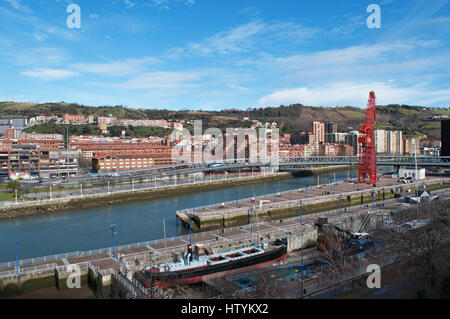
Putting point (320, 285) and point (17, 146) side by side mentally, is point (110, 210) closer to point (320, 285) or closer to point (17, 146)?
point (320, 285)

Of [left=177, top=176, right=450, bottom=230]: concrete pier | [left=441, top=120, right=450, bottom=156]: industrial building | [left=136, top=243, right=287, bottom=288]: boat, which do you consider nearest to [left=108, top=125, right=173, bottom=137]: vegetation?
[left=441, top=120, right=450, bottom=156]: industrial building

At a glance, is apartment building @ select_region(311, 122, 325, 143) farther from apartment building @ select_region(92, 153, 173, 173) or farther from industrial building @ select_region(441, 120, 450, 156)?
apartment building @ select_region(92, 153, 173, 173)

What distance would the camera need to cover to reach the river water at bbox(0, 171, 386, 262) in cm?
1041

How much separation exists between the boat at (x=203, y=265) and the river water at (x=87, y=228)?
12.1 ft

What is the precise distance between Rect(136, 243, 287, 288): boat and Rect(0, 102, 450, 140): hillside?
51.6 m

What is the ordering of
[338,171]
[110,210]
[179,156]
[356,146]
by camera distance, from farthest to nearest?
[356,146], [338,171], [179,156], [110,210]

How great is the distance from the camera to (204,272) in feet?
24.3

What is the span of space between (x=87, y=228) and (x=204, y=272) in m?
6.99

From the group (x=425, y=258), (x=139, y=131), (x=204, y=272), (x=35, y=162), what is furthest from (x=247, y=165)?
(x=139, y=131)

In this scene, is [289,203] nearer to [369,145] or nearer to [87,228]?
[87,228]

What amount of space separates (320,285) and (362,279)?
0.86m

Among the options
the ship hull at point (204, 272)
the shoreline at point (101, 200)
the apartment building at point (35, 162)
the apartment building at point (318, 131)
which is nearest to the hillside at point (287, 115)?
the apartment building at point (318, 131)

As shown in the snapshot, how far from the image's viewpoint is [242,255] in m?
8.18
